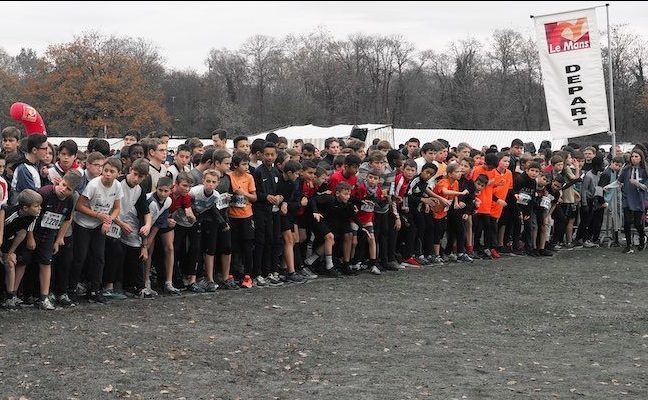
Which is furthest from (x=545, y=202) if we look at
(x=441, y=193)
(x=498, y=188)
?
(x=441, y=193)

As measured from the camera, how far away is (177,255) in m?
10.8

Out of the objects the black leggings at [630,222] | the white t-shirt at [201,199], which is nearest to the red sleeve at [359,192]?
the white t-shirt at [201,199]

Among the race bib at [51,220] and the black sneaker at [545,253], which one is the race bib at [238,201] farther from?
the black sneaker at [545,253]

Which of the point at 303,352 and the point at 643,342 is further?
the point at 643,342

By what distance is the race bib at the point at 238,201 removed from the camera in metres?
11.0

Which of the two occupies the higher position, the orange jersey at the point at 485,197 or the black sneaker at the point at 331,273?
the orange jersey at the point at 485,197

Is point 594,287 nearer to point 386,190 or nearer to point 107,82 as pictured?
point 386,190

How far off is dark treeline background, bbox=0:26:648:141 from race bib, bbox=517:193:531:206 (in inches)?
2377

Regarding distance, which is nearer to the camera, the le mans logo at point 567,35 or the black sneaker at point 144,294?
the black sneaker at point 144,294

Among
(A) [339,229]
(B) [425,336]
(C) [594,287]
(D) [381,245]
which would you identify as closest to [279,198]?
(A) [339,229]

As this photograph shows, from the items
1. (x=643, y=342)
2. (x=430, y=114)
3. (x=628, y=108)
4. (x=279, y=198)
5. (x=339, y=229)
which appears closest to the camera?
(x=643, y=342)

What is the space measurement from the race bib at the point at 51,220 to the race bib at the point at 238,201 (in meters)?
2.48

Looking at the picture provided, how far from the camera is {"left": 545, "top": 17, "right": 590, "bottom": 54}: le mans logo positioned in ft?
53.3

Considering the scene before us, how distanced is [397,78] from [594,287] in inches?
3249
